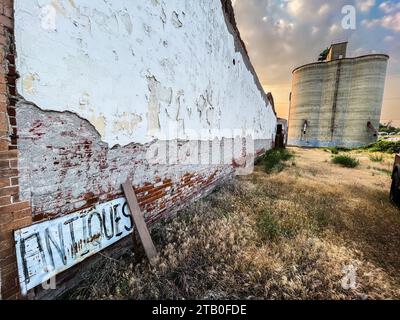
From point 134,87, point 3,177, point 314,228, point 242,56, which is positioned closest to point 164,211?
point 134,87

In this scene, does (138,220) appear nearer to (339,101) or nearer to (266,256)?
(266,256)

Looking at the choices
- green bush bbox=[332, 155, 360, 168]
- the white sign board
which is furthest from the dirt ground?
green bush bbox=[332, 155, 360, 168]

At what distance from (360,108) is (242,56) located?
2291 cm

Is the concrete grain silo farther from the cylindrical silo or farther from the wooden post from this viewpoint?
the wooden post

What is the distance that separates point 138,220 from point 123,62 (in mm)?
1838

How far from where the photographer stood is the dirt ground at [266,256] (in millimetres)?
1964

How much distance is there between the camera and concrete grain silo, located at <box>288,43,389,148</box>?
21.7m

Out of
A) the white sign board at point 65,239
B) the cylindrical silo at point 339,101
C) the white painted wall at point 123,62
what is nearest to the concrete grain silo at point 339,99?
the cylindrical silo at point 339,101

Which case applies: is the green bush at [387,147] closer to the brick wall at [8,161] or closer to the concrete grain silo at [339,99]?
the concrete grain silo at [339,99]

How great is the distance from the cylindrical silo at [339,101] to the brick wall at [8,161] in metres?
28.4

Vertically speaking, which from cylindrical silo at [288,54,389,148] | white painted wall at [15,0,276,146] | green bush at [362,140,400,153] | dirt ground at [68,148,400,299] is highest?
cylindrical silo at [288,54,389,148]

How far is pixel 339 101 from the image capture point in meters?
23.2

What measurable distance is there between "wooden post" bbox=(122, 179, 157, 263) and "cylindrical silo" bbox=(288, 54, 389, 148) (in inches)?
1075

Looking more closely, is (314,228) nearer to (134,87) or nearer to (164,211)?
(164,211)
